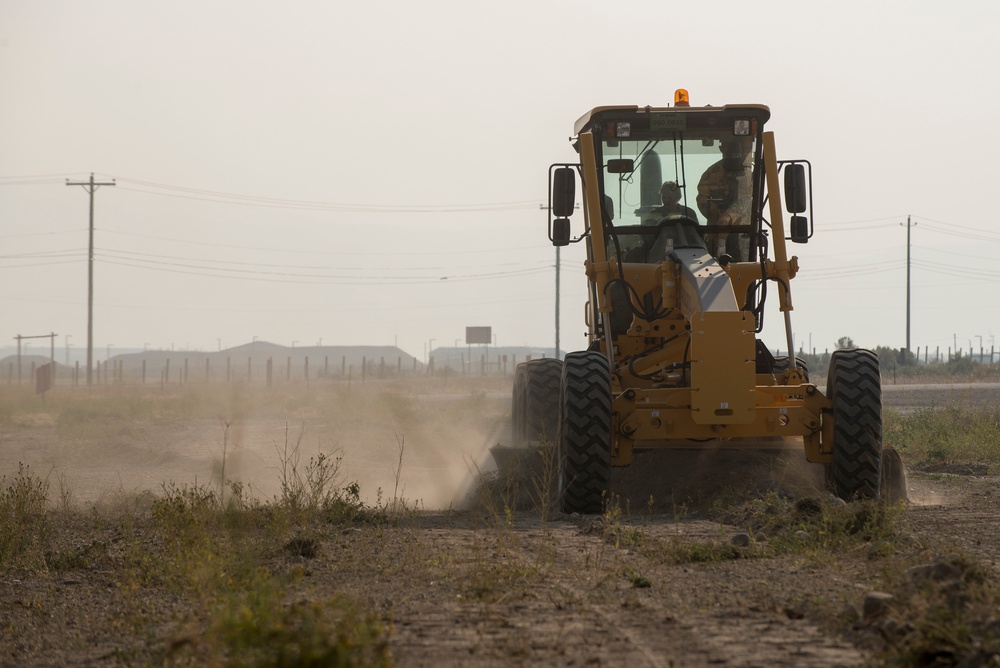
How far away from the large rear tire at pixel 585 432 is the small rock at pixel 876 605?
4.66 metres

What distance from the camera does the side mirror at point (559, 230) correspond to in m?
12.8

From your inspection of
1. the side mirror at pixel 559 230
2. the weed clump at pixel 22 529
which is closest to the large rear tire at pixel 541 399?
the side mirror at pixel 559 230

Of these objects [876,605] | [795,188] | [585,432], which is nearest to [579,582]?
[876,605]

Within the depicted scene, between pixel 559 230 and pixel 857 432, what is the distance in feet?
12.3

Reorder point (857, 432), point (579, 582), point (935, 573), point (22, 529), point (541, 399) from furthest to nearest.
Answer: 1. point (541, 399)
2. point (857, 432)
3. point (22, 529)
4. point (579, 582)
5. point (935, 573)

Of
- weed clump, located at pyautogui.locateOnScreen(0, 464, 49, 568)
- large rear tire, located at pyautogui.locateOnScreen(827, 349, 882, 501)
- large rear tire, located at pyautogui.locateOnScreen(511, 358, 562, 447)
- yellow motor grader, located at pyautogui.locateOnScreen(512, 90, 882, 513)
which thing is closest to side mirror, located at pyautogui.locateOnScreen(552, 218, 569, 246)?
yellow motor grader, located at pyautogui.locateOnScreen(512, 90, 882, 513)

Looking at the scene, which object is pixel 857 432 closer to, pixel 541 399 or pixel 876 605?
pixel 541 399

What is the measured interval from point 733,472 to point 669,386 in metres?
1.41

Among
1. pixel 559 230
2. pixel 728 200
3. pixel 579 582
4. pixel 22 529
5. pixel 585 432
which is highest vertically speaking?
pixel 728 200

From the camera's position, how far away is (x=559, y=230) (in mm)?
12797

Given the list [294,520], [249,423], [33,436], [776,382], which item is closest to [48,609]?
[294,520]

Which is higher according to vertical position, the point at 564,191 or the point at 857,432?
the point at 564,191

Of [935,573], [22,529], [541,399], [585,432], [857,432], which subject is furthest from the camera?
[541,399]

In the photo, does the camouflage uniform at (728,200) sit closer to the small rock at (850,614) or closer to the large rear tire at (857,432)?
the large rear tire at (857,432)
